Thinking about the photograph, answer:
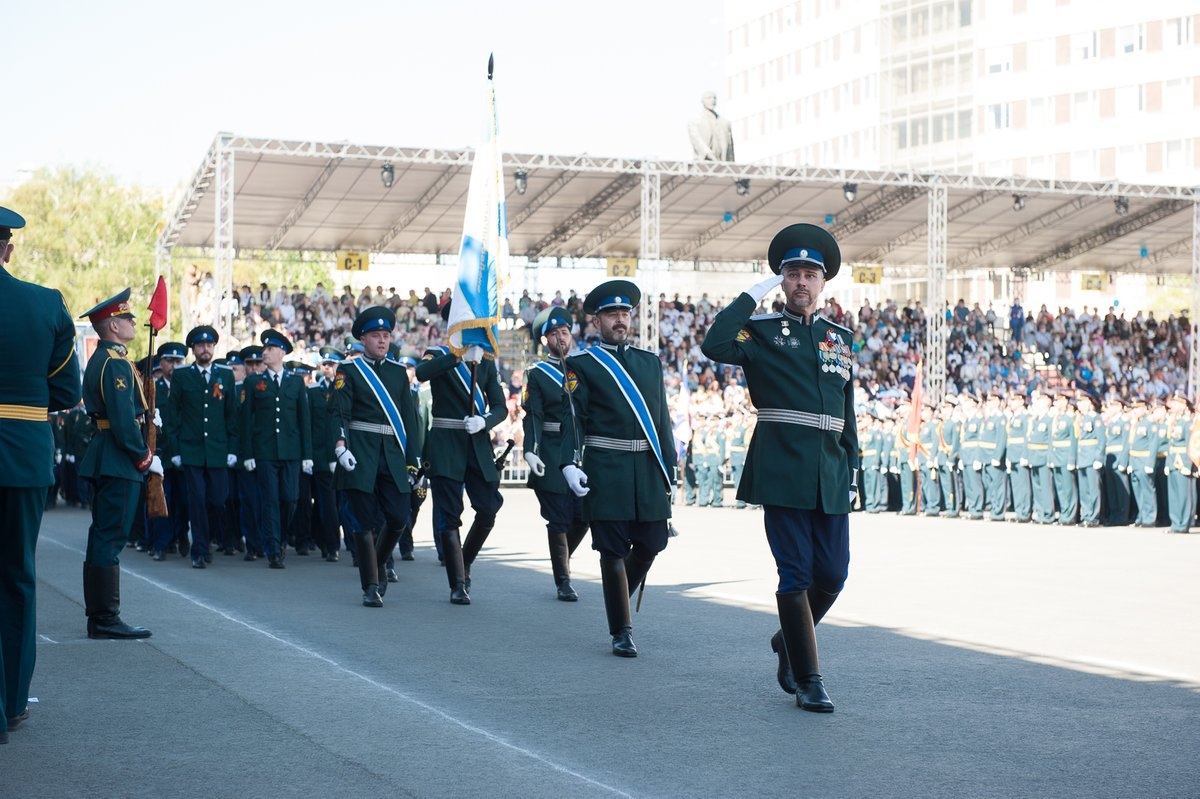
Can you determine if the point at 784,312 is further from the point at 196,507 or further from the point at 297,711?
the point at 196,507

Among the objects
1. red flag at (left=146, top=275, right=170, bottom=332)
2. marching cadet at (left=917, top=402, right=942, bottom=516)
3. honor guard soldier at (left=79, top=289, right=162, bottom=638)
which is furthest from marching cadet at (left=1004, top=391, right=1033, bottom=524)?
honor guard soldier at (left=79, top=289, right=162, bottom=638)

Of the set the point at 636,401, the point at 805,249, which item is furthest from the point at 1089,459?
the point at 805,249

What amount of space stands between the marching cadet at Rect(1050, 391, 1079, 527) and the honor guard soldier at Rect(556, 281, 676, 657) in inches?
536

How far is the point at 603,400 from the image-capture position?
28.4 ft

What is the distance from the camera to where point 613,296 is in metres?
8.63

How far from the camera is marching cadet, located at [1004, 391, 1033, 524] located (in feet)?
71.4

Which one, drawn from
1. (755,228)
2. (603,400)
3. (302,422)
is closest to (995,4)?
(755,228)

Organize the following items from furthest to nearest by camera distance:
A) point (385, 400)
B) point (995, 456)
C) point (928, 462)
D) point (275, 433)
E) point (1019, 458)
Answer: point (928, 462) < point (995, 456) < point (1019, 458) < point (275, 433) < point (385, 400)

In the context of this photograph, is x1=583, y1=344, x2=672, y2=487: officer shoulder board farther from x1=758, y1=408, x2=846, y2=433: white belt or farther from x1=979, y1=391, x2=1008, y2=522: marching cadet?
x1=979, y1=391, x2=1008, y2=522: marching cadet

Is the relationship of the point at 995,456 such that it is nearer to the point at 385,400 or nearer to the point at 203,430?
the point at 203,430

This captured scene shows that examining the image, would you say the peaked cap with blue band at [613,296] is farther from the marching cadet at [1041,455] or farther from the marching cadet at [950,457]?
the marching cadet at [950,457]

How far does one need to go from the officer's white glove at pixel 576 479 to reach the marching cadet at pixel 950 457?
1546cm

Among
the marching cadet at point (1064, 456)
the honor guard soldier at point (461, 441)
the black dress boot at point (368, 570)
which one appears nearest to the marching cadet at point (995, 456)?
the marching cadet at point (1064, 456)

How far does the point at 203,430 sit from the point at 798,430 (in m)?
8.56
